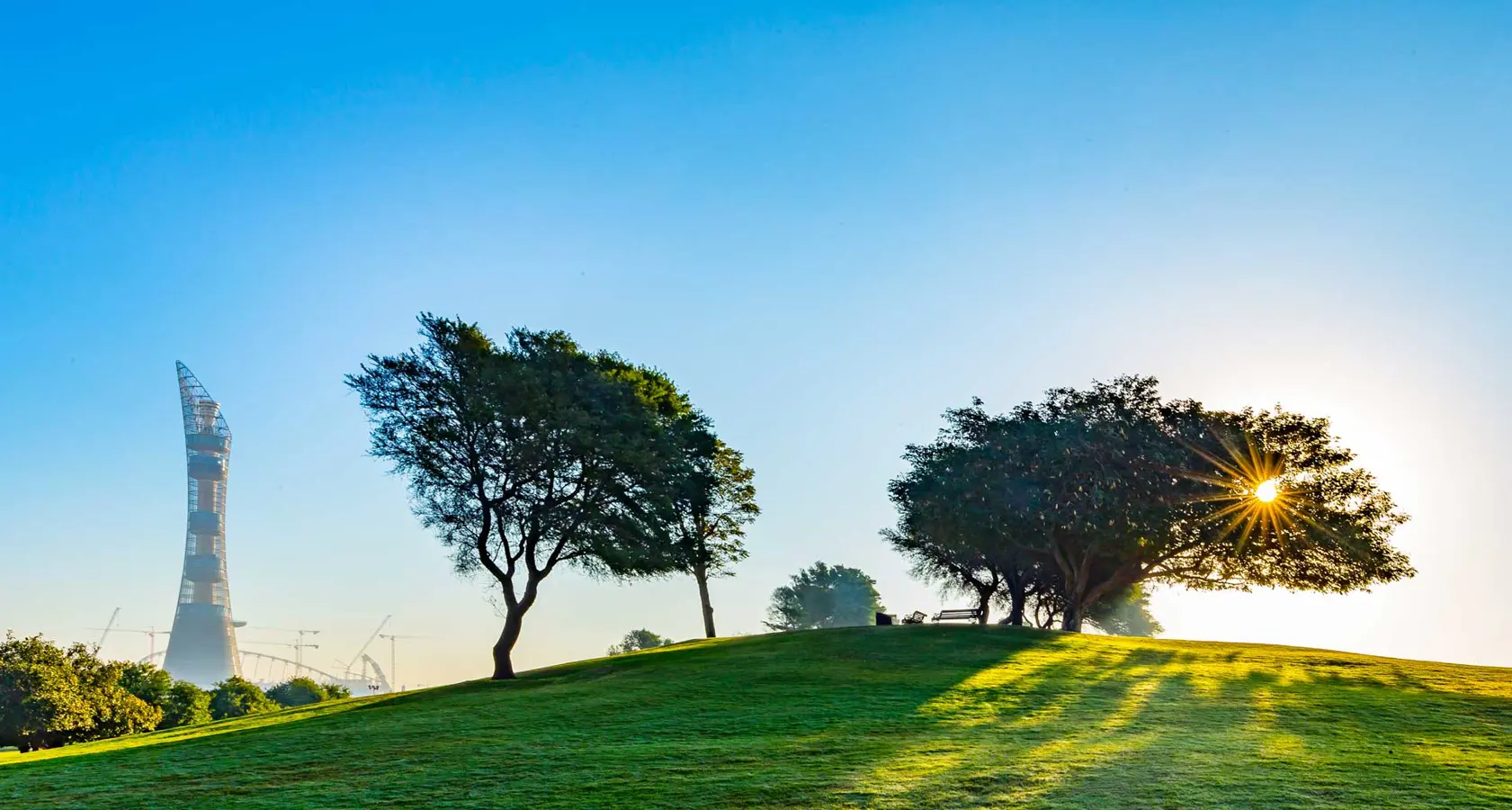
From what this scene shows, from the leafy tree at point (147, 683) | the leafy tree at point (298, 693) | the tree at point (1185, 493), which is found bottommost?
the leafy tree at point (298, 693)

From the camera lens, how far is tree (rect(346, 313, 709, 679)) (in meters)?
42.5

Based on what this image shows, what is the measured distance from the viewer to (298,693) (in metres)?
104

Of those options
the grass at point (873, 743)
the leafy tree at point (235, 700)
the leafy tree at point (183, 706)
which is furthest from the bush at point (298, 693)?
the grass at point (873, 743)

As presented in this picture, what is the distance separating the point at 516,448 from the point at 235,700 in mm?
60291

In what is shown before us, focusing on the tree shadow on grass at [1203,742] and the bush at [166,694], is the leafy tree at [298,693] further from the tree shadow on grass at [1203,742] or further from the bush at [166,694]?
the tree shadow on grass at [1203,742]

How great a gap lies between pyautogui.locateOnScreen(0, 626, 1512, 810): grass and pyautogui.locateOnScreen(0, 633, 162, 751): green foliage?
35.9 m

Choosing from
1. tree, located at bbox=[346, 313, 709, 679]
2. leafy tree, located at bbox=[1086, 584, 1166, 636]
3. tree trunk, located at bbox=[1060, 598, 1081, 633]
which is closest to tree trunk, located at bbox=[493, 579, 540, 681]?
tree, located at bbox=[346, 313, 709, 679]

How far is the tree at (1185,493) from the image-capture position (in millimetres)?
50594

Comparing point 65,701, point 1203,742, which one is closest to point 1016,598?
point 1203,742

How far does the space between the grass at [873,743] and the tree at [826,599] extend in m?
101

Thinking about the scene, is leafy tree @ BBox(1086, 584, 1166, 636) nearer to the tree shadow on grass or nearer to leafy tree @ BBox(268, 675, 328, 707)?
the tree shadow on grass

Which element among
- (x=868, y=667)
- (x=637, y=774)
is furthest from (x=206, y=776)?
(x=868, y=667)

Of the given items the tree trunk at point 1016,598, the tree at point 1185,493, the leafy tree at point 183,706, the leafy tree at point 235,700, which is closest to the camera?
the tree at point 1185,493

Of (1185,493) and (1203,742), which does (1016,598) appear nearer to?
(1185,493)
